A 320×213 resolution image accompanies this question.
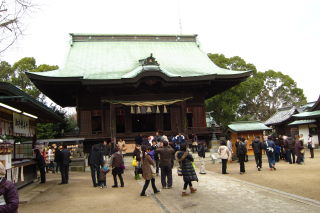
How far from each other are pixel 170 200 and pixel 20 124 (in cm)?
705

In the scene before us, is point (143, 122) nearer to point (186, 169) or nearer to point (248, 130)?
point (248, 130)

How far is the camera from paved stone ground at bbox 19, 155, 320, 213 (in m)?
7.47

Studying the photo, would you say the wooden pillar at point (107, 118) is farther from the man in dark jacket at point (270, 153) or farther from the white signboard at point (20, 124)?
the man in dark jacket at point (270, 153)

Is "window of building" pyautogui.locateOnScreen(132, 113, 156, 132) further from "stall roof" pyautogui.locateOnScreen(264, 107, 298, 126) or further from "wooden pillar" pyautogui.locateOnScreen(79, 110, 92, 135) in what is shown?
"stall roof" pyautogui.locateOnScreen(264, 107, 298, 126)

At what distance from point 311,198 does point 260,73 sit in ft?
120

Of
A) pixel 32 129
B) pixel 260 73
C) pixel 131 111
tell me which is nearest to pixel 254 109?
pixel 260 73

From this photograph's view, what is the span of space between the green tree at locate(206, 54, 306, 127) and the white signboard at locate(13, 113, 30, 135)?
26.9 meters

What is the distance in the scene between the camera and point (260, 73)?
42.7 metres

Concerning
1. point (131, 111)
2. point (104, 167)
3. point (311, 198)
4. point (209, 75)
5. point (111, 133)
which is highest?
point (209, 75)

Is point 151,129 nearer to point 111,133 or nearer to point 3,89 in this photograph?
point 111,133

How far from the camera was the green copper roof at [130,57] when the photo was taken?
81.7 ft

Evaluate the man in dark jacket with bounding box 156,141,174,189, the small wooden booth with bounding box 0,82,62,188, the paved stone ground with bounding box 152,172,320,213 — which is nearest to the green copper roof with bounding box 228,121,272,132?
the paved stone ground with bounding box 152,172,320,213

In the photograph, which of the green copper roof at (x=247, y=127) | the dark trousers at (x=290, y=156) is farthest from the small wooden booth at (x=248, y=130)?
the dark trousers at (x=290, y=156)

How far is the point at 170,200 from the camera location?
8.53m
